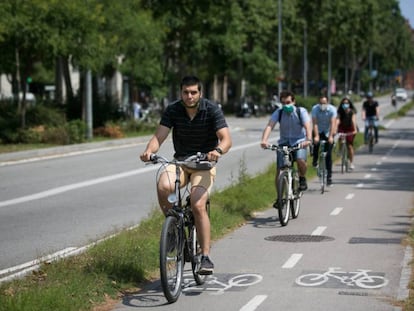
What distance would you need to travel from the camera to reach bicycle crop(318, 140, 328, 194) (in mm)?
16750

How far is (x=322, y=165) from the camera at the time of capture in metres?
16.9

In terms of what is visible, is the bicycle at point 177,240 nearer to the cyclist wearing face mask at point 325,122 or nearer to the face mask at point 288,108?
the face mask at point 288,108

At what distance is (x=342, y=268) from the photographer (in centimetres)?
898

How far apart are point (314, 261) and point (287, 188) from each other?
3199 millimetres

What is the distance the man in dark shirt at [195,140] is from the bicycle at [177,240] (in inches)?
2.9

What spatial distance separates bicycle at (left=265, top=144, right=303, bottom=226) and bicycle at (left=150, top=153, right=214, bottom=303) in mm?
4269

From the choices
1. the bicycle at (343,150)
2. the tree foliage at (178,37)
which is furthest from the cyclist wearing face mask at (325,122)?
the tree foliage at (178,37)

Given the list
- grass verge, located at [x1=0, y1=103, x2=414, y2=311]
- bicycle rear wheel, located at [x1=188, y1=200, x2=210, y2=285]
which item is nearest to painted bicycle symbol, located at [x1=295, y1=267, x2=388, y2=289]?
grass verge, located at [x1=0, y1=103, x2=414, y2=311]

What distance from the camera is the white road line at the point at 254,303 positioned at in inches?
285

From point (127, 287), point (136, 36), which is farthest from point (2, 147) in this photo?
point (127, 287)

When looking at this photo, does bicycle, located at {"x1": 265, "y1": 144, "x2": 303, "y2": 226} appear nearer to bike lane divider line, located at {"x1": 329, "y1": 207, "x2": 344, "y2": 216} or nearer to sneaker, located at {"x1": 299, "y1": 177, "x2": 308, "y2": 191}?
sneaker, located at {"x1": 299, "y1": 177, "x2": 308, "y2": 191}

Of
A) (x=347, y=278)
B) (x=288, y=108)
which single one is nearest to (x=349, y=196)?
(x=288, y=108)

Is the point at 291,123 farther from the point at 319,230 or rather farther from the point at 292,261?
the point at 292,261

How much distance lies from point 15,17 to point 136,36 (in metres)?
8.74
